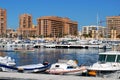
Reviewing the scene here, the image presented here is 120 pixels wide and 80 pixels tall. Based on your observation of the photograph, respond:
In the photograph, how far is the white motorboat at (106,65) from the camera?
90.0 ft

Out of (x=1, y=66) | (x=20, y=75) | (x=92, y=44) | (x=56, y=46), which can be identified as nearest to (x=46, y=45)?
(x=56, y=46)

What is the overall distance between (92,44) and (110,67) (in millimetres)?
140555

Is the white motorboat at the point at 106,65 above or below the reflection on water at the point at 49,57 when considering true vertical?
above

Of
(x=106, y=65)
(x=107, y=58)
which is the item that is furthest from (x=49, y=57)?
(x=106, y=65)

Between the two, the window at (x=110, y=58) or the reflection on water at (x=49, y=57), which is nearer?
the window at (x=110, y=58)

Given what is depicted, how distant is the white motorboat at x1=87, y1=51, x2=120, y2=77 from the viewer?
90.0 feet

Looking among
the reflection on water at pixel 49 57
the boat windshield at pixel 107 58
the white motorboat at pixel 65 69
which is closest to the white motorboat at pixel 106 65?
the boat windshield at pixel 107 58

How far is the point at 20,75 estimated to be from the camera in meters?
19.9

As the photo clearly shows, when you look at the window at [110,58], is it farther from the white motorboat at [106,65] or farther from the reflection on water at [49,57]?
the reflection on water at [49,57]

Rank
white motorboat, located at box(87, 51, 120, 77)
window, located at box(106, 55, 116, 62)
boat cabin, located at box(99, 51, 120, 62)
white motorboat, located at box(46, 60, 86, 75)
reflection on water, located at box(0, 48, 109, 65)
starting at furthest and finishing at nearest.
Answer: reflection on water, located at box(0, 48, 109, 65) < white motorboat, located at box(46, 60, 86, 75) < window, located at box(106, 55, 116, 62) < boat cabin, located at box(99, 51, 120, 62) < white motorboat, located at box(87, 51, 120, 77)

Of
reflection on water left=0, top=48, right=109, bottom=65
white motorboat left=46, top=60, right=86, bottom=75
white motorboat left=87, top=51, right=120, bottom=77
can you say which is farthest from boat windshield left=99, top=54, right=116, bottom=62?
reflection on water left=0, top=48, right=109, bottom=65

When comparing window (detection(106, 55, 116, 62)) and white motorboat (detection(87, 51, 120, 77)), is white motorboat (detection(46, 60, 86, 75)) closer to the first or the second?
white motorboat (detection(87, 51, 120, 77))

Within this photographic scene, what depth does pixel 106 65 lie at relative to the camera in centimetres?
2777

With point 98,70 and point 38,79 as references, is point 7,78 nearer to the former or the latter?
point 38,79
